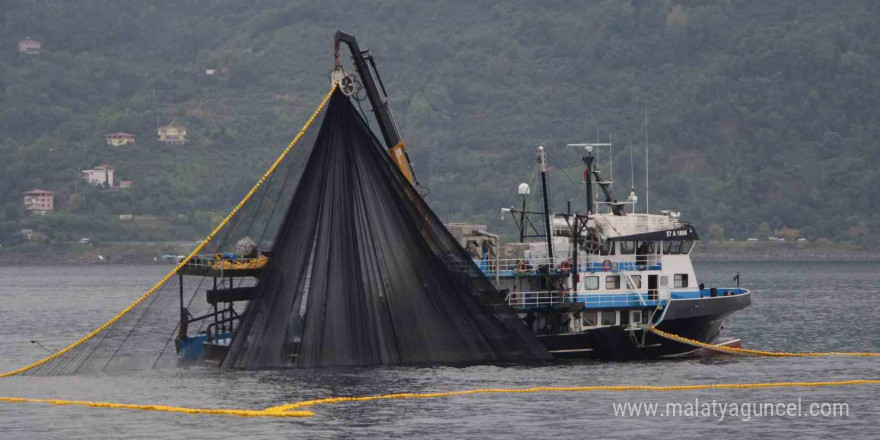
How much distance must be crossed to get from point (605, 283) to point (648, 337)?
126 inches

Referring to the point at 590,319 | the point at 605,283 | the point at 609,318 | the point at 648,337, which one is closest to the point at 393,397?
the point at 590,319

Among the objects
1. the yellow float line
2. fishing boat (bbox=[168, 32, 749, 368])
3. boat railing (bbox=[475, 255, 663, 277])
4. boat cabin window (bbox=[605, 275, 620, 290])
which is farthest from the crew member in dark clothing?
the yellow float line

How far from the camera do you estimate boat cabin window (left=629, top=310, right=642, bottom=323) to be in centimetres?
6606

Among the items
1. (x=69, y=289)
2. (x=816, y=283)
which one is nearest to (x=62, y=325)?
(x=69, y=289)

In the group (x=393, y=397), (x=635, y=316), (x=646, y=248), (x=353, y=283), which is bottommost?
(x=393, y=397)

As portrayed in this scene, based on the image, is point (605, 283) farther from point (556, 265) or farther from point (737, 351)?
point (737, 351)

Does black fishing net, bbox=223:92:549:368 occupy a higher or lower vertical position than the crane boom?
lower

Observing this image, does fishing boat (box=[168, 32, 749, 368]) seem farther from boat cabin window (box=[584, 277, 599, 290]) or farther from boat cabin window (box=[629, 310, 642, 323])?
boat cabin window (box=[629, 310, 642, 323])

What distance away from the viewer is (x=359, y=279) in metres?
57.3

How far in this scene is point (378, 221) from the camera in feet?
191

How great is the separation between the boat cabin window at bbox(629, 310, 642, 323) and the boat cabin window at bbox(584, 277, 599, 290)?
7.02 ft

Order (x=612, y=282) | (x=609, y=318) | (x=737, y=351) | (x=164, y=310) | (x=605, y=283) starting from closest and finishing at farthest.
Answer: (x=164, y=310) → (x=605, y=283) → (x=612, y=282) → (x=609, y=318) → (x=737, y=351)

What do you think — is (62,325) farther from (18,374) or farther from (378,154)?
(378,154)

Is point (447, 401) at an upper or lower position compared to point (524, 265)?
lower
